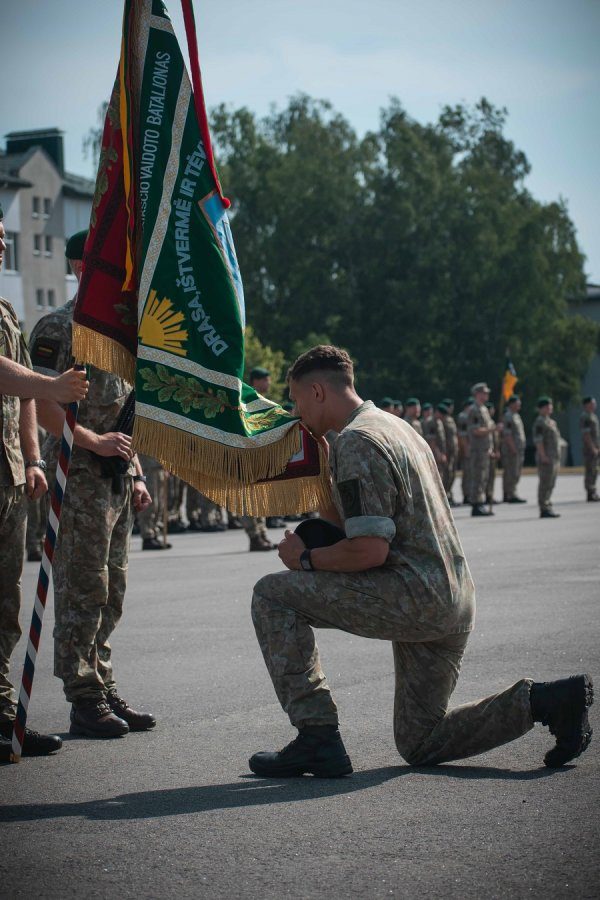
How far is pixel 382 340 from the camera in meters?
67.7

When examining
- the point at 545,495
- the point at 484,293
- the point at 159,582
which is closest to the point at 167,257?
the point at 159,582

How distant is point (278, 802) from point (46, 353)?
2592 millimetres

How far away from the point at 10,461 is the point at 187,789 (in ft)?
5.69

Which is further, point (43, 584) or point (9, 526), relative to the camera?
point (9, 526)

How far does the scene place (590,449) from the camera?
92.8ft

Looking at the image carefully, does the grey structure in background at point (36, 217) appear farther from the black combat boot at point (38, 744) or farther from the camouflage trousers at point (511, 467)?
the black combat boot at point (38, 744)

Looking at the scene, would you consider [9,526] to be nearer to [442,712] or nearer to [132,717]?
[132,717]

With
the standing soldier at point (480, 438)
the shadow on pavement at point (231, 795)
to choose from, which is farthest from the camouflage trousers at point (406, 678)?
the standing soldier at point (480, 438)

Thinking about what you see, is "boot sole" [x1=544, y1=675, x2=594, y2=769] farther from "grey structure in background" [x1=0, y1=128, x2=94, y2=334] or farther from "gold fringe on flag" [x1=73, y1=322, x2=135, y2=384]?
"grey structure in background" [x1=0, y1=128, x2=94, y2=334]

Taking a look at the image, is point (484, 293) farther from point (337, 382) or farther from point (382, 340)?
point (337, 382)

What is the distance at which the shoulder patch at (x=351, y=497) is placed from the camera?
17.3 ft

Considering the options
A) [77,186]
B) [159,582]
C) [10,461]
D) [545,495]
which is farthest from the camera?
[77,186]

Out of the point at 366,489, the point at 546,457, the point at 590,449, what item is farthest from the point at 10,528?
the point at 590,449

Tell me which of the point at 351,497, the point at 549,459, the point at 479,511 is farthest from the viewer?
the point at 479,511
